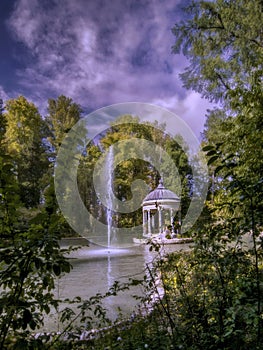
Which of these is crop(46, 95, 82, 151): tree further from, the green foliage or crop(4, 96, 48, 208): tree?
the green foliage

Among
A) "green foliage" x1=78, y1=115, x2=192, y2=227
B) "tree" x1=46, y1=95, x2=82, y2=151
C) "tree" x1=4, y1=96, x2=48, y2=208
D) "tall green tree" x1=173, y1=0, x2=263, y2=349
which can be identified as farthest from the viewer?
"tree" x1=46, y1=95, x2=82, y2=151

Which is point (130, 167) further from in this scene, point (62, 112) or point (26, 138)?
point (26, 138)

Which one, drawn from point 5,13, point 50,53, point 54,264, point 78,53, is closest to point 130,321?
point 54,264

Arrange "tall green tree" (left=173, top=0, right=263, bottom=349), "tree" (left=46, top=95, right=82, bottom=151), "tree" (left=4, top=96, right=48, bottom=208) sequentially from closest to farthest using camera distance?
"tall green tree" (left=173, top=0, right=263, bottom=349)
"tree" (left=4, top=96, right=48, bottom=208)
"tree" (left=46, top=95, right=82, bottom=151)

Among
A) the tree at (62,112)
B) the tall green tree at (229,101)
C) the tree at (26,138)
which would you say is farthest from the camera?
the tree at (62,112)

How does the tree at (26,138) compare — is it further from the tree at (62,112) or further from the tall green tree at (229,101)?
the tall green tree at (229,101)

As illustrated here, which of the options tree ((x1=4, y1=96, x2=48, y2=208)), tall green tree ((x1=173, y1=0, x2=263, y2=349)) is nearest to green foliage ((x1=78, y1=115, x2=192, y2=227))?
tree ((x1=4, y1=96, x2=48, y2=208))

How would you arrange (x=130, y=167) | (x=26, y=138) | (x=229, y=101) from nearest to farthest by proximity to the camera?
1. (x=229, y=101)
2. (x=130, y=167)
3. (x=26, y=138)

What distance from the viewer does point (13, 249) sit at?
897mm

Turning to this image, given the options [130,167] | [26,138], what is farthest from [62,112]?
[130,167]

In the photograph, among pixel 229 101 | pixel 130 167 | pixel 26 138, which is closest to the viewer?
pixel 229 101

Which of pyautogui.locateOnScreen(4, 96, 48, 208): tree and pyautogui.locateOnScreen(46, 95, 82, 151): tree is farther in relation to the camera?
pyautogui.locateOnScreen(46, 95, 82, 151): tree

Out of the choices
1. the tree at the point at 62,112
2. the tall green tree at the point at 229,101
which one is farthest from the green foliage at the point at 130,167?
the tall green tree at the point at 229,101

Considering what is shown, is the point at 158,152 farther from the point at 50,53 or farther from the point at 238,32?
the point at 238,32
